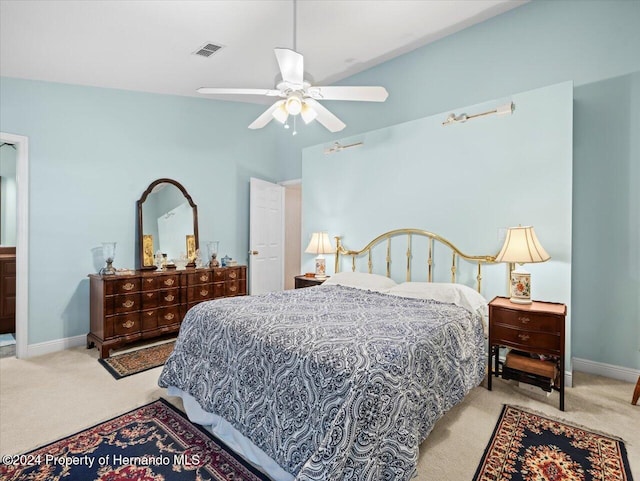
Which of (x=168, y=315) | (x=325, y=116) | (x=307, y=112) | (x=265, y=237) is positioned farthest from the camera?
(x=265, y=237)

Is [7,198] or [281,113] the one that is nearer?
[281,113]

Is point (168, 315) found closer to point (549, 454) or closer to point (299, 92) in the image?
point (299, 92)

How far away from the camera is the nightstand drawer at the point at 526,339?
2.44 m

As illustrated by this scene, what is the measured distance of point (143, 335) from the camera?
3.81 m

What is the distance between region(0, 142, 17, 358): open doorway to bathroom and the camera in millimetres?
4264

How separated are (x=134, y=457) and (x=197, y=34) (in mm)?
3311

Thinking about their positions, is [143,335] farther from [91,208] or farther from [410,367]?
[410,367]

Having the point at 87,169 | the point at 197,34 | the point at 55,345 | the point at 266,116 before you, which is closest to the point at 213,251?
the point at 87,169

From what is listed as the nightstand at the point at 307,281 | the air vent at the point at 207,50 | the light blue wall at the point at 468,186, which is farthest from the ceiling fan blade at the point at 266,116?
the nightstand at the point at 307,281

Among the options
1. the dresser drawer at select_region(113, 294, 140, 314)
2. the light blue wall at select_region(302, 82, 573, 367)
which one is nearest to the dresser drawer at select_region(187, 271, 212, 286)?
the dresser drawer at select_region(113, 294, 140, 314)

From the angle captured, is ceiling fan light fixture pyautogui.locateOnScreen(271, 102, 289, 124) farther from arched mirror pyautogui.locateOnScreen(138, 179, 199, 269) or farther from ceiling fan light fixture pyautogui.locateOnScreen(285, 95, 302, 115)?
arched mirror pyautogui.locateOnScreen(138, 179, 199, 269)

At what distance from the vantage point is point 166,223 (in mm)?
4547

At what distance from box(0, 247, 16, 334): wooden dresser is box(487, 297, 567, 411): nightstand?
5.58 meters

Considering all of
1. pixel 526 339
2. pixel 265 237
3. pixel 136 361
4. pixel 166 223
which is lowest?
pixel 136 361
